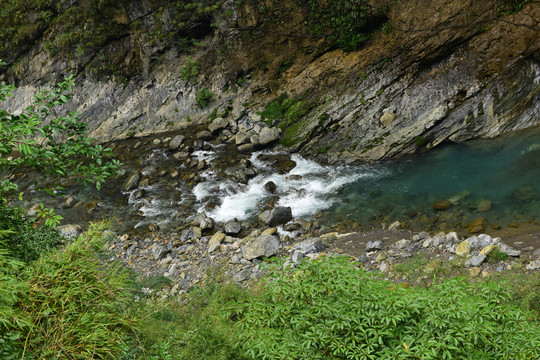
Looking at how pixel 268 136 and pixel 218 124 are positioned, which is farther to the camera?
pixel 218 124

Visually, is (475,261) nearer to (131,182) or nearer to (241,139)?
(241,139)

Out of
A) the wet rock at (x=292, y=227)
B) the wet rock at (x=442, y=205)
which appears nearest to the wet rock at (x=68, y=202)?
the wet rock at (x=292, y=227)

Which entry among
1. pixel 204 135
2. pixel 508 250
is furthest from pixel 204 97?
pixel 508 250

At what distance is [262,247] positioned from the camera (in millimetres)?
11992

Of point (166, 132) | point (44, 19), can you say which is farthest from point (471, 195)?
point (44, 19)

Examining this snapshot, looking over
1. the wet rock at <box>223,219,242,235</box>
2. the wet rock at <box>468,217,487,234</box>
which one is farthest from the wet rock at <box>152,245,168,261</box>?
the wet rock at <box>468,217,487,234</box>

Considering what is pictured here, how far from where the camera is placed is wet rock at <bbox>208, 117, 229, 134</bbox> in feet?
72.8

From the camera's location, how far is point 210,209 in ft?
52.2

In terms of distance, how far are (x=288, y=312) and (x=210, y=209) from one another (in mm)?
12281

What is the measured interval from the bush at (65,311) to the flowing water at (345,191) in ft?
35.4

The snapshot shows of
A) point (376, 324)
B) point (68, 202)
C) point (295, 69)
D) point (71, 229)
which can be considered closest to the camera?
point (376, 324)

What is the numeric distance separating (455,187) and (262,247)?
27.0 feet

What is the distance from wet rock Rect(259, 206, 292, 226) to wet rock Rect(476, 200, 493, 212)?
6.85 meters

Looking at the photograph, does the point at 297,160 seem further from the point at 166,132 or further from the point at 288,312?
the point at 288,312
